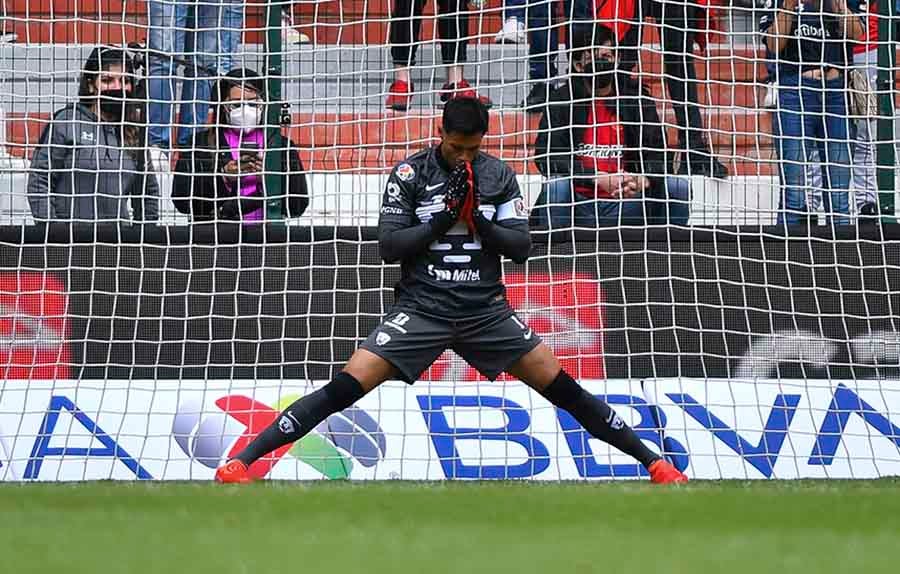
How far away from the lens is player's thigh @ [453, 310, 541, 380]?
20.5ft

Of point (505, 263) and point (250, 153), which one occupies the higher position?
point (250, 153)

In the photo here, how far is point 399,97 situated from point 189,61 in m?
1.29

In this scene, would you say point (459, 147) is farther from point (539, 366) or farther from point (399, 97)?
point (399, 97)

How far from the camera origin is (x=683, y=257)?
8.04 meters

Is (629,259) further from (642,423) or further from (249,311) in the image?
(249,311)

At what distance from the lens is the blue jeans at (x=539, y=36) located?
8102 millimetres

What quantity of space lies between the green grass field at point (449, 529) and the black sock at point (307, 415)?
14.6 inches

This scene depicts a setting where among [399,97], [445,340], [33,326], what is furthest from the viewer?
[399,97]

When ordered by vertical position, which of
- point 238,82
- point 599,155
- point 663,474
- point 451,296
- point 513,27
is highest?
point 513,27

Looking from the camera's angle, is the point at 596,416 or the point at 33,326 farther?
the point at 33,326

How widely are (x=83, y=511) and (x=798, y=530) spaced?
97.2 inches

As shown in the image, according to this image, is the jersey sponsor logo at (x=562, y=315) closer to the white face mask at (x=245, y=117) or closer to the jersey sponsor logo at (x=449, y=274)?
the white face mask at (x=245, y=117)

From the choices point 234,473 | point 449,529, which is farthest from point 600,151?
point 449,529

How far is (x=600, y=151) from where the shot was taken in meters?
8.04
